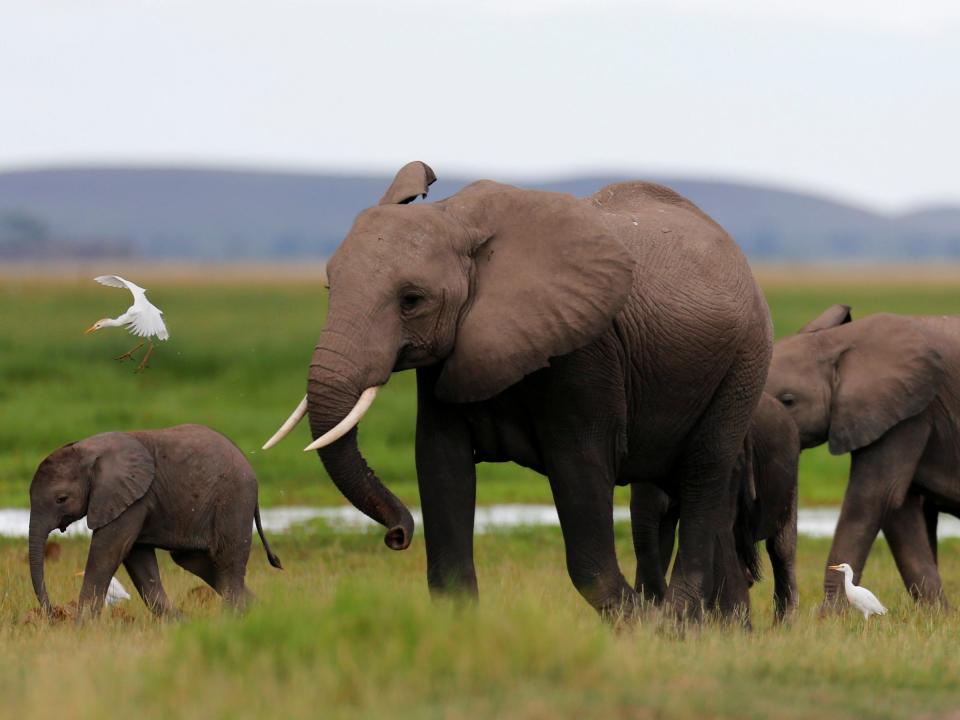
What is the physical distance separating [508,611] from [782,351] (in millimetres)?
5075

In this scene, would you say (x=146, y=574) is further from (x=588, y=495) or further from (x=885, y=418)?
(x=885, y=418)

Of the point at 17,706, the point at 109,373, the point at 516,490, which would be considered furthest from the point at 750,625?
Answer: the point at 109,373

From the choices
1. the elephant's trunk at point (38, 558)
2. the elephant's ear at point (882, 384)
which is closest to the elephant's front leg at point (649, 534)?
the elephant's ear at point (882, 384)

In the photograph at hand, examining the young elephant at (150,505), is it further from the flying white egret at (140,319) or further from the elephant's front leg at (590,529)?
the elephant's front leg at (590,529)

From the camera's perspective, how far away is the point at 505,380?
752cm

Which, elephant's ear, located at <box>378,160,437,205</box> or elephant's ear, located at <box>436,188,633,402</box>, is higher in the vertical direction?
elephant's ear, located at <box>378,160,437,205</box>

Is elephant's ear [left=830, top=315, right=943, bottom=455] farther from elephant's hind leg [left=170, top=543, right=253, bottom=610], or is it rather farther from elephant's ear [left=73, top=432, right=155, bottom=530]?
elephant's ear [left=73, top=432, right=155, bottom=530]

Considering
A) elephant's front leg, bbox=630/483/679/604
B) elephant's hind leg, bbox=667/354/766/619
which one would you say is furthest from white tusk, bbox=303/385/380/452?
elephant's front leg, bbox=630/483/679/604

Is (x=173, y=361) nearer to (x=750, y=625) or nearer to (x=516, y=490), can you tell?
(x=516, y=490)

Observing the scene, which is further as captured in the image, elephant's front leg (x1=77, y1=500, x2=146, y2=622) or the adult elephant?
elephant's front leg (x1=77, y1=500, x2=146, y2=622)

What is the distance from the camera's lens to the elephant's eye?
7.44 m

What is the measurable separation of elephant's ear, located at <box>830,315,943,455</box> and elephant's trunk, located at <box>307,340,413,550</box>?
391cm

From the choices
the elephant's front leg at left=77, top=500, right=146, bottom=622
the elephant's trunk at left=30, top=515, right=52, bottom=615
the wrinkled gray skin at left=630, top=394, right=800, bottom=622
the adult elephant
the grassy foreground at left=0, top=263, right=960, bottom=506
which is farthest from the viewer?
the grassy foreground at left=0, top=263, right=960, bottom=506

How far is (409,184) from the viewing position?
801 cm
